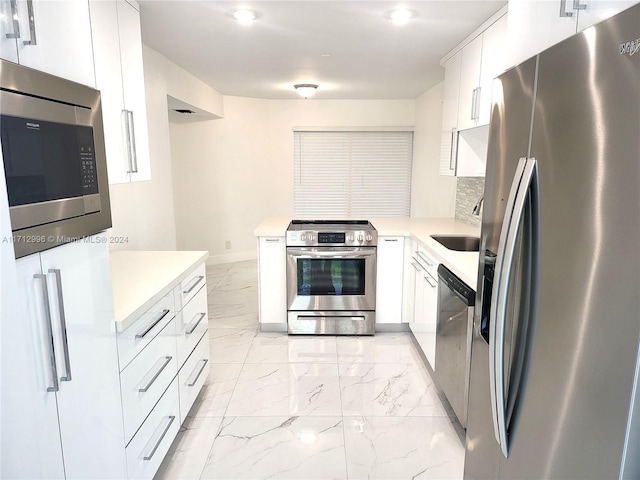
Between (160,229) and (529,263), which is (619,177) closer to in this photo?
(529,263)

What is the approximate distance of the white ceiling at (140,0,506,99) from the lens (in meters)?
2.37

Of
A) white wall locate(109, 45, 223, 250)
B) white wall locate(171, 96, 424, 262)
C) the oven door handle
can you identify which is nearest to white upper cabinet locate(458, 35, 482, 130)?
the oven door handle

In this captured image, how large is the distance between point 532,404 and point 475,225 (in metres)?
2.65

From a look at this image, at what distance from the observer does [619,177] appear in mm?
810

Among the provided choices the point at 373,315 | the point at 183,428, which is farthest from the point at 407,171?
the point at 183,428

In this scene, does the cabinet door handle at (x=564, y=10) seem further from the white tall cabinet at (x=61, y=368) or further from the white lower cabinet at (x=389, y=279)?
the white lower cabinet at (x=389, y=279)

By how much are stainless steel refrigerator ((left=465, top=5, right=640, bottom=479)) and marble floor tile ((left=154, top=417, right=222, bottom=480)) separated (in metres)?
1.44

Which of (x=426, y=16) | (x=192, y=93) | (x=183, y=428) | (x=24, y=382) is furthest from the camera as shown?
(x=192, y=93)

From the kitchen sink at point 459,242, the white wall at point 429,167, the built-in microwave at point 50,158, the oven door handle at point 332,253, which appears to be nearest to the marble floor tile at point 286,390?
the oven door handle at point 332,253

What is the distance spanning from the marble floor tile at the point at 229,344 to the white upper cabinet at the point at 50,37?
7.83ft

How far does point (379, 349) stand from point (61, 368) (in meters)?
2.63

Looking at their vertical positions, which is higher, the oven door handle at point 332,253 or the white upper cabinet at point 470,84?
the white upper cabinet at point 470,84

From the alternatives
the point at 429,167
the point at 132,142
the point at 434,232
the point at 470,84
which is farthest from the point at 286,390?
the point at 429,167

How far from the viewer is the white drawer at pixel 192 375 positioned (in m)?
2.18
